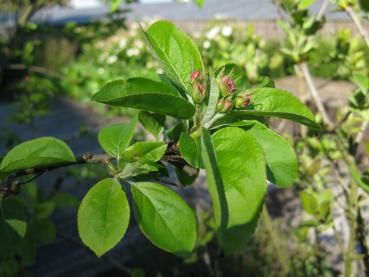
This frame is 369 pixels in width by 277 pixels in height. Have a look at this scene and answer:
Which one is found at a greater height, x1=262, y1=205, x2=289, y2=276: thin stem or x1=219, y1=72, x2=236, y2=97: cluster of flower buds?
x1=219, y1=72, x2=236, y2=97: cluster of flower buds

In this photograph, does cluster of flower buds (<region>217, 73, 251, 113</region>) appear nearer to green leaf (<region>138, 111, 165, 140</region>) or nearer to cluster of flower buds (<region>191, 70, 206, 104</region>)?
cluster of flower buds (<region>191, 70, 206, 104</region>)

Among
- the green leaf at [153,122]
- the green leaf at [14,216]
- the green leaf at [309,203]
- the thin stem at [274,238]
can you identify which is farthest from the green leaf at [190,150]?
the thin stem at [274,238]

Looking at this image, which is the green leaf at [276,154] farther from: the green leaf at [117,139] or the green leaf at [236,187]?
the green leaf at [117,139]

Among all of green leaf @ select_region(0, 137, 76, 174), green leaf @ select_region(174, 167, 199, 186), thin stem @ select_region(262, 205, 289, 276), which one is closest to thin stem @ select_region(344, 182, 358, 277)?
thin stem @ select_region(262, 205, 289, 276)

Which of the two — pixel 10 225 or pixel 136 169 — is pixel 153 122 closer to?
pixel 136 169

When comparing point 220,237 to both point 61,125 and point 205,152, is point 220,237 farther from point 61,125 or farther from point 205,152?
point 61,125
